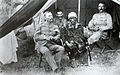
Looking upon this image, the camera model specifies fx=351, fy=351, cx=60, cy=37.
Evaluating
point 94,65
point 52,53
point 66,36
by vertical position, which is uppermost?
point 66,36

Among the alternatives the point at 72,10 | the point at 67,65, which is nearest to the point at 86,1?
the point at 72,10

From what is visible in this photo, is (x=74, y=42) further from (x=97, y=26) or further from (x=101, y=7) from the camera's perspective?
(x=101, y=7)

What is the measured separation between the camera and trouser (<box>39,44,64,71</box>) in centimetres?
265

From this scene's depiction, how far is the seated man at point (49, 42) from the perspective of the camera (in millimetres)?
2654

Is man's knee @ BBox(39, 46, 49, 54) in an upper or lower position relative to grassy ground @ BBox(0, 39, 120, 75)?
upper

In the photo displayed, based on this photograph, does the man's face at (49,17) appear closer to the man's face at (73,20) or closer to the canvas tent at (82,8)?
the canvas tent at (82,8)

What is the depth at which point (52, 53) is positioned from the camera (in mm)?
2660

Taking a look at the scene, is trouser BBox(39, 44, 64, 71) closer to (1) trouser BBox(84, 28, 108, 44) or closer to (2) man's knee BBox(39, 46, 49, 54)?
(2) man's knee BBox(39, 46, 49, 54)

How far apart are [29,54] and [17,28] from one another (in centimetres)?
22

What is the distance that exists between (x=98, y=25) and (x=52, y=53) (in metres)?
A: 0.41

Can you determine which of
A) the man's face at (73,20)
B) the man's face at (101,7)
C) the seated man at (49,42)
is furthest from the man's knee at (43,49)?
the man's face at (101,7)

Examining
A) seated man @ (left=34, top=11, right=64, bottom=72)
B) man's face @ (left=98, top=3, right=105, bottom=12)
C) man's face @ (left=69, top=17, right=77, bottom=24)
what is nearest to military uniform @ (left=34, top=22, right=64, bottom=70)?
seated man @ (left=34, top=11, right=64, bottom=72)

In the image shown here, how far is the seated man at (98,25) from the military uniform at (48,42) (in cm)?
23

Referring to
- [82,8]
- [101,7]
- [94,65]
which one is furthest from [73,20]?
[94,65]
